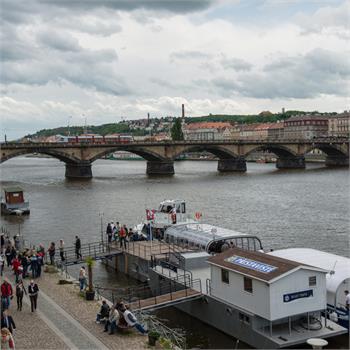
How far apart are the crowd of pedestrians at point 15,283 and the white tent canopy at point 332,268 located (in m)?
13.0

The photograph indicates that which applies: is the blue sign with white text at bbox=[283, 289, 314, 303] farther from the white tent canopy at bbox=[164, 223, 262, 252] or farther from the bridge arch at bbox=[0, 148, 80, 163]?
the bridge arch at bbox=[0, 148, 80, 163]

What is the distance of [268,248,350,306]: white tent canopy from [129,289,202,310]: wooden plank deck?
6.02 m

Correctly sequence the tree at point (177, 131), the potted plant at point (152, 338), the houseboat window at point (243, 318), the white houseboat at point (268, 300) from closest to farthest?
the potted plant at point (152, 338), the white houseboat at point (268, 300), the houseboat window at point (243, 318), the tree at point (177, 131)

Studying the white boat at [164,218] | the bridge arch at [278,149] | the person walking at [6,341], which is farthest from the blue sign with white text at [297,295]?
the bridge arch at [278,149]

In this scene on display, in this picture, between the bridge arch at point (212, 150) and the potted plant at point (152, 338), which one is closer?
the potted plant at point (152, 338)

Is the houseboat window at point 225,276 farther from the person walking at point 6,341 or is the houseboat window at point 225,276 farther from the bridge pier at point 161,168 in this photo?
the bridge pier at point 161,168

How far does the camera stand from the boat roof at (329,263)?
83.5 feet

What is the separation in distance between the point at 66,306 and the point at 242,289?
7734 millimetres

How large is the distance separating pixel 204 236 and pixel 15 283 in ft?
37.0

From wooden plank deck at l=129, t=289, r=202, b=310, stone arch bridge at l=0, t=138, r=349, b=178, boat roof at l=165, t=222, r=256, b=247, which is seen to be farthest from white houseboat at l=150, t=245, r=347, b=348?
stone arch bridge at l=0, t=138, r=349, b=178

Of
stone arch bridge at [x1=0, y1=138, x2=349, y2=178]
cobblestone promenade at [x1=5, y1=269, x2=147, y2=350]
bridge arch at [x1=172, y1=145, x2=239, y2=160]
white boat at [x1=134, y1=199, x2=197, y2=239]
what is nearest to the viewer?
cobblestone promenade at [x1=5, y1=269, x2=147, y2=350]

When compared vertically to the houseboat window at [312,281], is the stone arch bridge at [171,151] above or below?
above

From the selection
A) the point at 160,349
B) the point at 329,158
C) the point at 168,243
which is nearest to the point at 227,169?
the point at 329,158

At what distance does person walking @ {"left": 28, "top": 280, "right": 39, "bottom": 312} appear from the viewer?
2336cm
